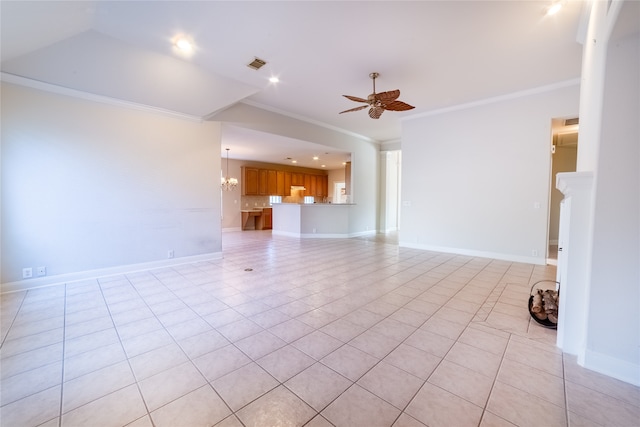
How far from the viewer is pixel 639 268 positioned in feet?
5.05

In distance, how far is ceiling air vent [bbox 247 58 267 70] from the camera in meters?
3.48

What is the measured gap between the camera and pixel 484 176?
16.5ft

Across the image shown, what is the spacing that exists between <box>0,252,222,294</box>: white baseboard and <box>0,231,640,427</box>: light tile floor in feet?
0.52

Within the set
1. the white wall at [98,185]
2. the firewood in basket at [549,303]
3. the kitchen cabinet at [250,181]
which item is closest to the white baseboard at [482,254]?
the firewood in basket at [549,303]

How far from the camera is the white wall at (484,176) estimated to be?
14.7 feet

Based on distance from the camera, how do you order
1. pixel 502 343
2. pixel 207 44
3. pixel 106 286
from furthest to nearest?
1. pixel 106 286
2. pixel 207 44
3. pixel 502 343

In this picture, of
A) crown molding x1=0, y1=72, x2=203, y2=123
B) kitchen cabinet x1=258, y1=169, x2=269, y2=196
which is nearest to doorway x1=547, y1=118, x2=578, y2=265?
crown molding x1=0, y1=72, x2=203, y2=123

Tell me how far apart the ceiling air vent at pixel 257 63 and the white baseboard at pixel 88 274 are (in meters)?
3.45

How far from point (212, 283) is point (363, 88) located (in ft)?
13.2

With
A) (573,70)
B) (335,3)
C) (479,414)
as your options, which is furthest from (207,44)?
(573,70)

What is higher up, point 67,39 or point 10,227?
point 67,39

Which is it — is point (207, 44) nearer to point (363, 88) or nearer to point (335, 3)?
point (335, 3)

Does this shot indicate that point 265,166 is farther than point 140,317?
Yes

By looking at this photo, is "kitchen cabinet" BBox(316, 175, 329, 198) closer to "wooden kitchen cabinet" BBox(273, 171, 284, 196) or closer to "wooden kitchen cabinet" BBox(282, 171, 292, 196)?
"wooden kitchen cabinet" BBox(282, 171, 292, 196)
